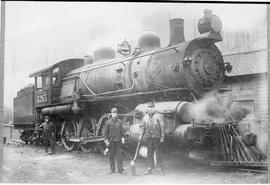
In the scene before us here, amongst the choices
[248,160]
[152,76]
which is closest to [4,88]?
[152,76]

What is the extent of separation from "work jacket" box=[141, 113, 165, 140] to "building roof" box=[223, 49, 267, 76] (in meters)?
2.04

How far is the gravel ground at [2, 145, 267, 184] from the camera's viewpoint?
5445mm

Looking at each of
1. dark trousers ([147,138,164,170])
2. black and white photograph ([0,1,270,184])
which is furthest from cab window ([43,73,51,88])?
dark trousers ([147,138,164,170])

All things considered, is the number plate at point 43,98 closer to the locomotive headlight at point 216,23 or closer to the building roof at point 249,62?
the building roof at point 249,62

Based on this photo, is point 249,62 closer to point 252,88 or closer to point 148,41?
point 252,88

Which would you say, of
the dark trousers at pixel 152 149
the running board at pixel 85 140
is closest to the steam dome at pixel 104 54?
the running board at pixel 85 140

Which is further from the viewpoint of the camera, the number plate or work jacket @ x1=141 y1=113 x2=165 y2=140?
the number plate

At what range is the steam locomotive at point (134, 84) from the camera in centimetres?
612


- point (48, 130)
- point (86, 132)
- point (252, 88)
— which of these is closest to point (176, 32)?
point (252, 88)

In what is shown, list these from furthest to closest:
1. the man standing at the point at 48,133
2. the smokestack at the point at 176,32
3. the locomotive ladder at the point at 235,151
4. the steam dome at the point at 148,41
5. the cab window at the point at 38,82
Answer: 1. the cab window at the point at 38,82
2. the man standing at the point at 48,133
3. the steam dome at the point at 148,41
4. the smokestack at the point at 176,32
5. the locomotive ladder at the point at 235,151

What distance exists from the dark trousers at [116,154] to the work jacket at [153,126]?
0.57 m

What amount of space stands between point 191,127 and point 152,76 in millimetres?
1360

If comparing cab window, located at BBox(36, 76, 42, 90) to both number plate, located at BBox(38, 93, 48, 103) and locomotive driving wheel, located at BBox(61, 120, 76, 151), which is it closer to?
number plate, located at BBox(38, 93, 48, 103)

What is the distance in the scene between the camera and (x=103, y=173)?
597 centimetres
